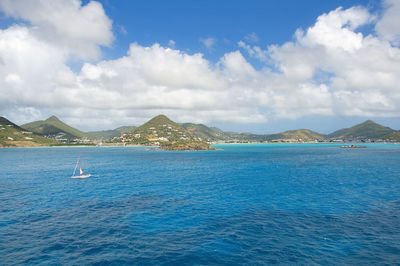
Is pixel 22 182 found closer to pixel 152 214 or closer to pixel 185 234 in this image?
pixel 152 214

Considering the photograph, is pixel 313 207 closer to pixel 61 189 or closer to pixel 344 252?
pixel 344 252

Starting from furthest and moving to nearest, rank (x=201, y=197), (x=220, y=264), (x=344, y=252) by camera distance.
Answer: (x=201, y=197), (x=344, y=252), (x=220, y=264)

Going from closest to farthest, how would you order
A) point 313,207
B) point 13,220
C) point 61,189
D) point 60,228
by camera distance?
point 60,228 → point 13,220 → point 313,207 → point 61,189

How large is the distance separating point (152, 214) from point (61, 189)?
39636 millimetres

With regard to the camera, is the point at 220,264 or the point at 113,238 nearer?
the point at 220,264

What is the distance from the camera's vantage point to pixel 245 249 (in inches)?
1166

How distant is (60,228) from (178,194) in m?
30.3

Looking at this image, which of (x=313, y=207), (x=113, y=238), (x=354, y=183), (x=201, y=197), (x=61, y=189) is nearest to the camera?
(x=113, y=238)

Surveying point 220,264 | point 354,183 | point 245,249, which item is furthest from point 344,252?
point 354,183

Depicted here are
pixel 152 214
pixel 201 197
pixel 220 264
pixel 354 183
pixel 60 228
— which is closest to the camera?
pixel 220 264

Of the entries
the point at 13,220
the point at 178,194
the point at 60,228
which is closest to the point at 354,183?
the point at 178,194

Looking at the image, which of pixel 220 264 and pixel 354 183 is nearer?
pixel 220 264

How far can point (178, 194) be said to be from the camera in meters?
61.7

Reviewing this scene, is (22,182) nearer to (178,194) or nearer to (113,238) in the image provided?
(178,194)
